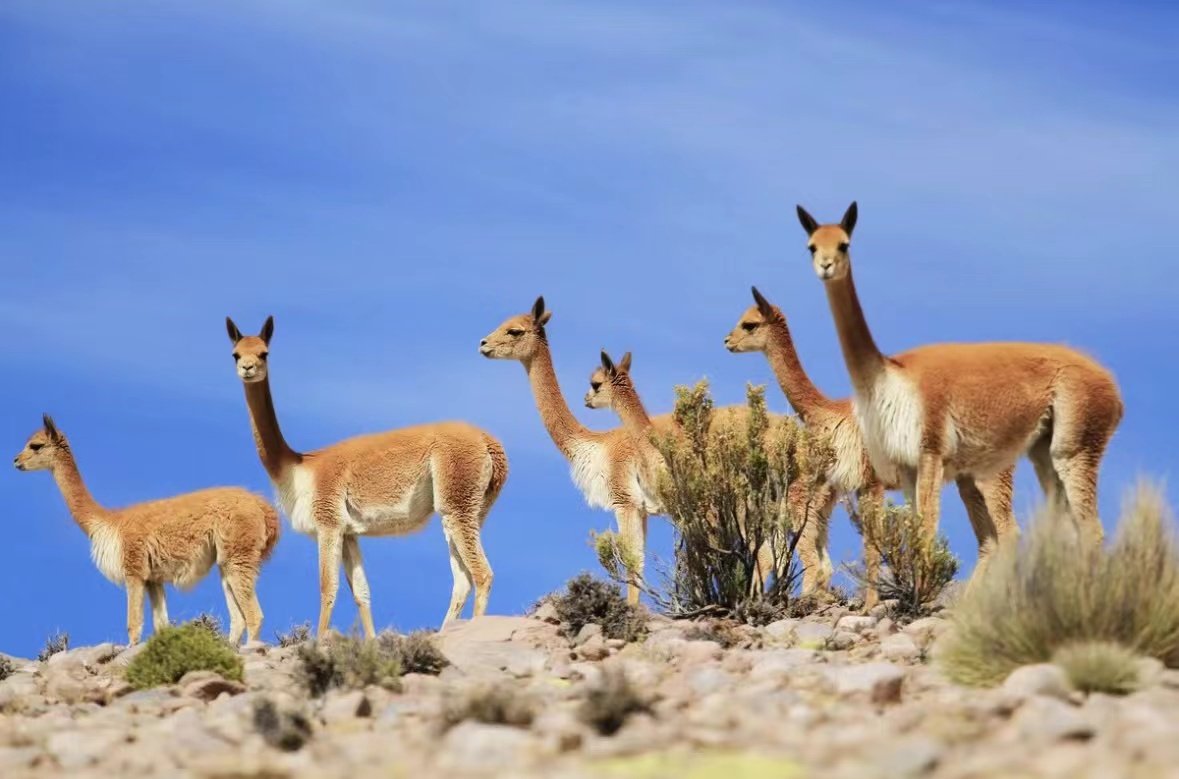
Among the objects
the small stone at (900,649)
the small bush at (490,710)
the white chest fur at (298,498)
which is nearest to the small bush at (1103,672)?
the small stone at (900,649)

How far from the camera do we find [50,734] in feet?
33.0

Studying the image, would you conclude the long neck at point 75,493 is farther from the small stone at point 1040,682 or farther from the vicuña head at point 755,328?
the small stone at point 1040,682

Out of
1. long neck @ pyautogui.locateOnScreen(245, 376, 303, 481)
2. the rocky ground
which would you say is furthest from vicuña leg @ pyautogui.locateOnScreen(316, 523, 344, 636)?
the rocky ground

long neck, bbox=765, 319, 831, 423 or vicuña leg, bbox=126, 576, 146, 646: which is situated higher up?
long neck, bbox=765, 319, 831, 423

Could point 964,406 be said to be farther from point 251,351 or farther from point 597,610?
point 251,351

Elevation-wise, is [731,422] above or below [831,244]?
below

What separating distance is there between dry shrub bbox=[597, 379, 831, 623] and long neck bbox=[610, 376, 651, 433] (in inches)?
101

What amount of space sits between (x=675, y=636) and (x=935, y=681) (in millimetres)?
3726

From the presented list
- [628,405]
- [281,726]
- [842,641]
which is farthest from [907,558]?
[281,726]

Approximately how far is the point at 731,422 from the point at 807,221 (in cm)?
270

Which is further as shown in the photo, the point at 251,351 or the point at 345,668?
the point at 251,351

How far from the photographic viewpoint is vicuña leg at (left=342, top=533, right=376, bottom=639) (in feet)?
62.0

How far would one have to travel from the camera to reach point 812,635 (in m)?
13.9

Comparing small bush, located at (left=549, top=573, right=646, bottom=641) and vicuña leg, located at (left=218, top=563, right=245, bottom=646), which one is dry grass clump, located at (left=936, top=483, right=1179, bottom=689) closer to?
small bush, located at (left=549, top=573, right=646, bottom=641)
